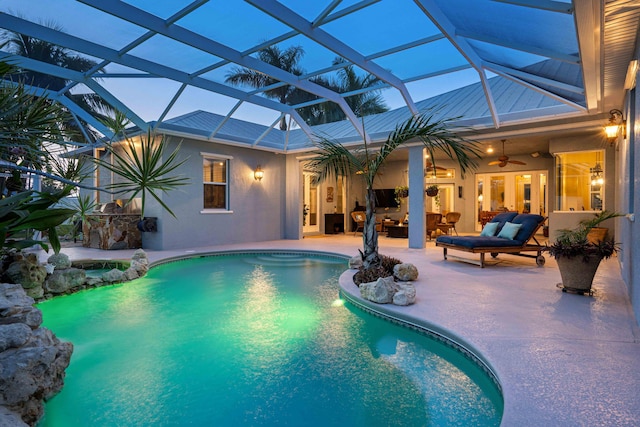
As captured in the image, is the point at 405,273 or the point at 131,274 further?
the point at 131,274

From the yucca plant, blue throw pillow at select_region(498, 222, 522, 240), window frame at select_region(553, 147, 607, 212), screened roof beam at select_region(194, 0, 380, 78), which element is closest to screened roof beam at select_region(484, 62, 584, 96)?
blue throw pillow at select_region(498, 222, 522, 240)

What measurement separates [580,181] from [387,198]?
22.3ft

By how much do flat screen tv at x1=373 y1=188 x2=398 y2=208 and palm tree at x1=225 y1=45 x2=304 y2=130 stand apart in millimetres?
6732

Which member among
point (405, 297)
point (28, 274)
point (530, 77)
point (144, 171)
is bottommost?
point (405, 297)

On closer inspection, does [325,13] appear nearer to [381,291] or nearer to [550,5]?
[550,5]

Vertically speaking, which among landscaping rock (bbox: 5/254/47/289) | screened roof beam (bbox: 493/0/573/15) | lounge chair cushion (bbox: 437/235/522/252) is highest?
screened roof beam (bbox: 493/0/573/15)

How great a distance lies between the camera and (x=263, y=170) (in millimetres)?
11500

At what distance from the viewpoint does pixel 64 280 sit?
545cm

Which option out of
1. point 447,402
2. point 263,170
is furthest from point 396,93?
point 447,402

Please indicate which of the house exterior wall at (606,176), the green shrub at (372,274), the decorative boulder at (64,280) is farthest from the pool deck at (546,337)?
the decorative boulder at (64,280)

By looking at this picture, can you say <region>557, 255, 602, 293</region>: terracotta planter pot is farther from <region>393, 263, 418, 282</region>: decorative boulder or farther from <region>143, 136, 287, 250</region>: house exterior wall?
<region>143, 136, 287, 250</region>: house exterior wall

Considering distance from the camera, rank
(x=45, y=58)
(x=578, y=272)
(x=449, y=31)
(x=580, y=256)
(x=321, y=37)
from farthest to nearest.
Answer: (x=45, y=58)
(x=321, y=37)
(x=449, y=31)
(x=578, y=272)
(x=580, y=256)

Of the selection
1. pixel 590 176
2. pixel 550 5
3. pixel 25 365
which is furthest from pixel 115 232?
pixel 590 176

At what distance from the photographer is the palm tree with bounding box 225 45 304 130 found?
635 cm
